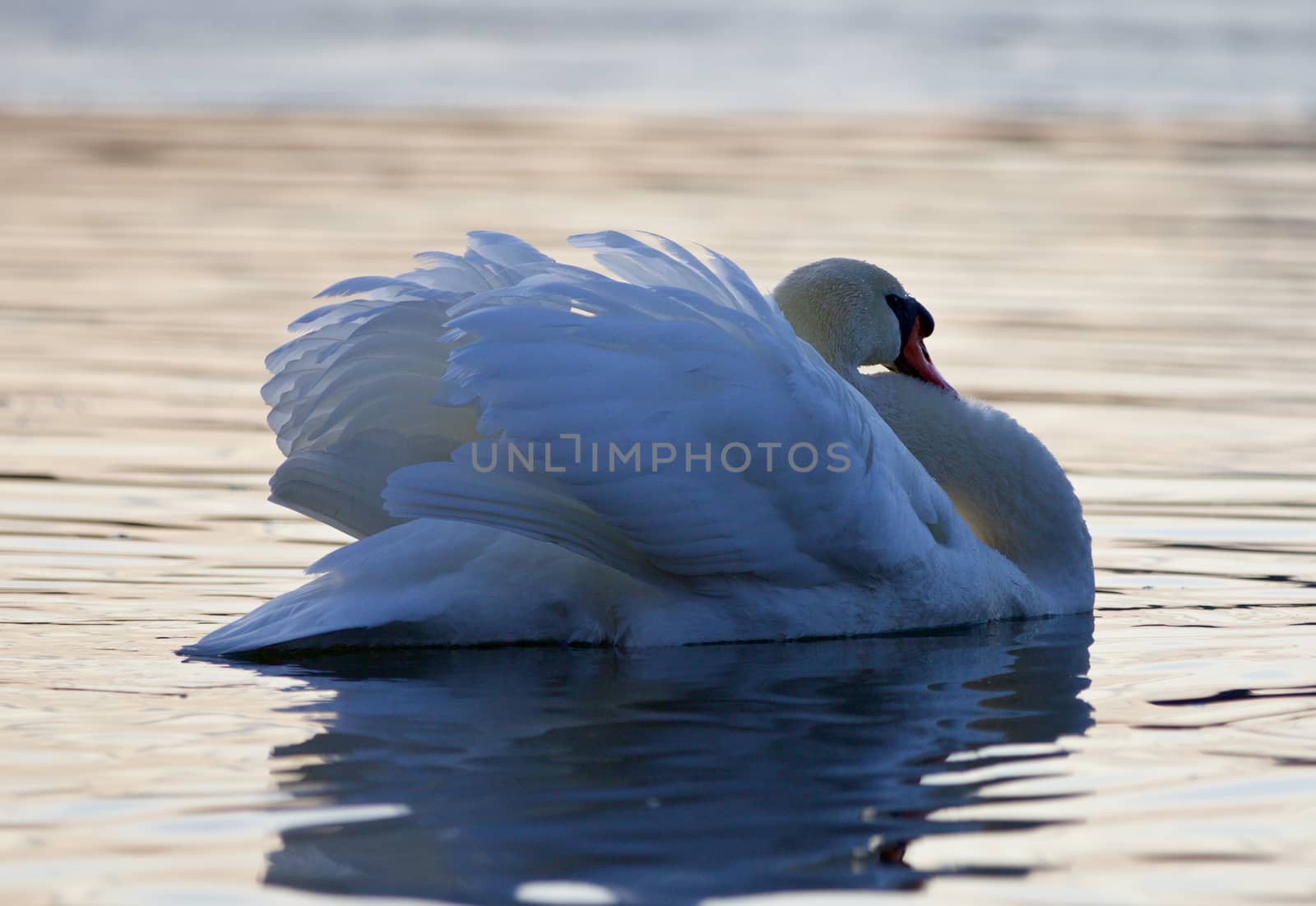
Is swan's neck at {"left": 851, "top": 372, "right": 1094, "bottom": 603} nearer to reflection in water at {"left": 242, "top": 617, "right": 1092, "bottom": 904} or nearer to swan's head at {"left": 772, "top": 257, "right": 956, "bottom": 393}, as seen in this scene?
swan's head at {"left": 772, "top": 257, "right": 956, "bottom": 393}

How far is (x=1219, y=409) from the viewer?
33.0 ft

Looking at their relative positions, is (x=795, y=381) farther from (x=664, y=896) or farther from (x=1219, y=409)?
(x=1219, y=409)

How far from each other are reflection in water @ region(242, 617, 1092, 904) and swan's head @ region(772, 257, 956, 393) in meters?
1.09

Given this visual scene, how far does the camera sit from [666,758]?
5098 millimetres

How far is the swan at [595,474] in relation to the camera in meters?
5.82

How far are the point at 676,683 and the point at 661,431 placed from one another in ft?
2.24

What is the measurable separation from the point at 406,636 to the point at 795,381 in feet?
4.26

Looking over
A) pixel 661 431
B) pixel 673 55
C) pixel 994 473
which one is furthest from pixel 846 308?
pixel 673 55

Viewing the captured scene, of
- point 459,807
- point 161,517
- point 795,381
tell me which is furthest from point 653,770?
point 161,517

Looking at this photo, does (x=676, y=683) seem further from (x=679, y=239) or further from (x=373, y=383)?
(x=679, y=239)

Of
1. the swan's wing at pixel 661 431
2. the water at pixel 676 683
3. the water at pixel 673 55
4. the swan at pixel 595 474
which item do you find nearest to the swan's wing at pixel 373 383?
the swan at pixel 595 474

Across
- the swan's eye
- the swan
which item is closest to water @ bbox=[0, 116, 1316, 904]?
the swan

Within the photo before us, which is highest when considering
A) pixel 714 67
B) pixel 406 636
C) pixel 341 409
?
pixel 714 67

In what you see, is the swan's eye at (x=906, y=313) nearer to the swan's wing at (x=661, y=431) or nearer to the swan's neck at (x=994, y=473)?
the swan's neck at (x=994, y=473)
